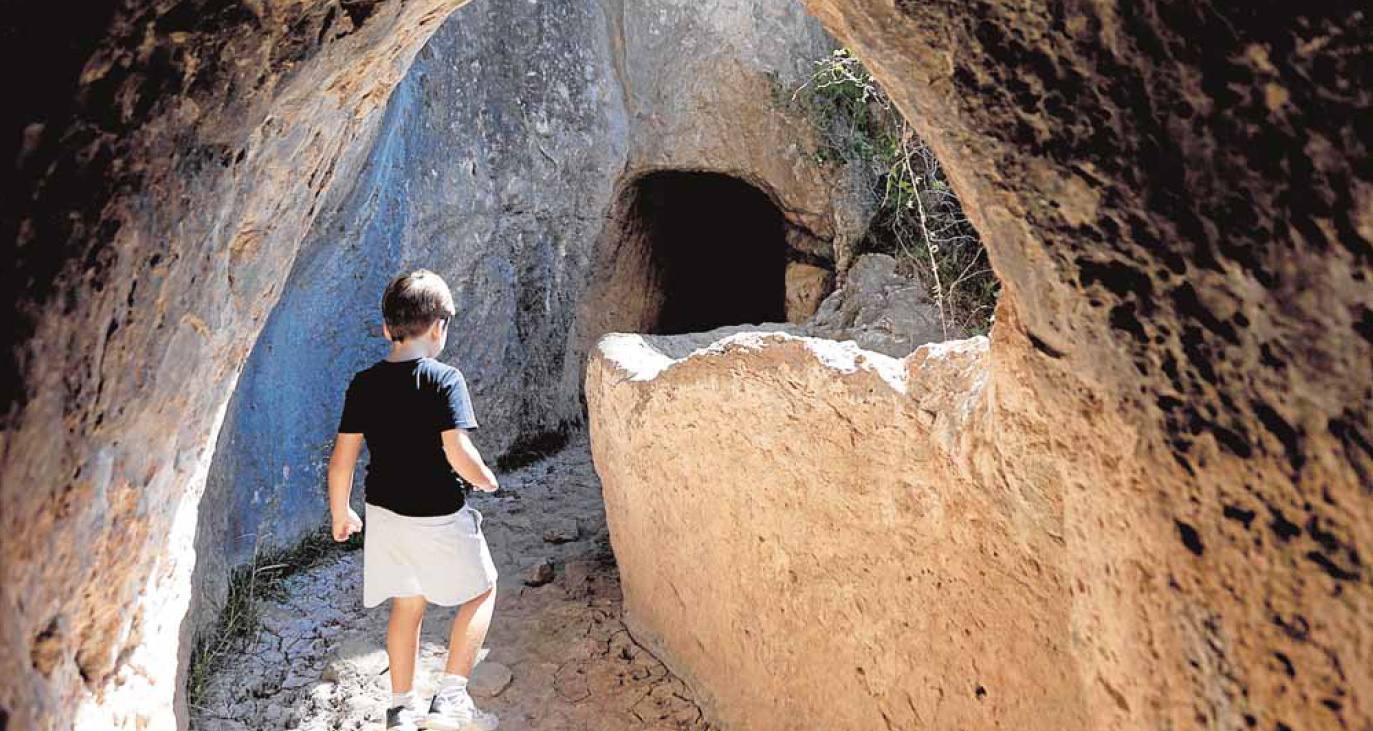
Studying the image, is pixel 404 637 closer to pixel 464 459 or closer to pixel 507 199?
pixel 464 459

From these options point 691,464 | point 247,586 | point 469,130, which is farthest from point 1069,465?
point 469,130

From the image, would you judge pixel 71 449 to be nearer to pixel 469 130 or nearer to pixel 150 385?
pixel 150 385

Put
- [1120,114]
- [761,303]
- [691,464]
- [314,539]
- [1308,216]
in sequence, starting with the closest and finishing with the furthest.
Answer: [1308,216]
[1120,114]
[691,464]
[314,539]
[761,303]

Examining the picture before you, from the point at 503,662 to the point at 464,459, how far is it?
1.25m

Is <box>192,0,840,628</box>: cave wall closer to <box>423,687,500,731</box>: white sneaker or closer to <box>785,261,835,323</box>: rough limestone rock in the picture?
<box>785,261,835,323</box>: rough limestone rock

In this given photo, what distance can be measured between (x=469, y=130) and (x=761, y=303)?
338 centimetres

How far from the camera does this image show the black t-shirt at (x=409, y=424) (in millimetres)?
2650

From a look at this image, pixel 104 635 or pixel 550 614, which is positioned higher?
pixel 104 635

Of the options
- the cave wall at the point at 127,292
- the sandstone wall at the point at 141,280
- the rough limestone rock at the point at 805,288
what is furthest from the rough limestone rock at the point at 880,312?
the cave wall at the point at 127,292

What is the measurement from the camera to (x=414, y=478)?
8.85 ft

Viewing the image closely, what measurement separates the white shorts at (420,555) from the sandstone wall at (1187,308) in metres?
1.65

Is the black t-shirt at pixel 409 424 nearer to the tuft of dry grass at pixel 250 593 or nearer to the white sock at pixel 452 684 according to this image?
the white sock at pixel 452 684

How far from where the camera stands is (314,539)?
4.52 m

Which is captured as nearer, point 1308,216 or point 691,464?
point 1308,216
